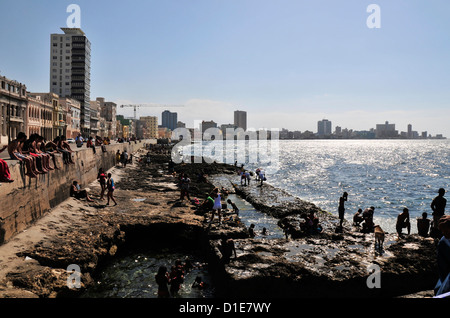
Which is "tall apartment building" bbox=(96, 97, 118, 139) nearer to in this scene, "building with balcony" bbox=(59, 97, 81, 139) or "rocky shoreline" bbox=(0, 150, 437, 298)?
"building with balcony" bbox=(59, 97, 81, 139)

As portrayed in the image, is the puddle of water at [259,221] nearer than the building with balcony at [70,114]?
Yes

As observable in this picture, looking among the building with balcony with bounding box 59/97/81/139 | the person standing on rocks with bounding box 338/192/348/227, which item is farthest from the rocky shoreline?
→ the building with balcony with bounding box 59/97/81/139

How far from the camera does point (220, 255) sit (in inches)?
456

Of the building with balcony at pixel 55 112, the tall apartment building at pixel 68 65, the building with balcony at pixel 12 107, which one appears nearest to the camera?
the building with balcony at pixel 12 107

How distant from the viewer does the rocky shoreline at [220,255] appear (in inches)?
375

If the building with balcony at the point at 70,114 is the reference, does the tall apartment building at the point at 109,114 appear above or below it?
above

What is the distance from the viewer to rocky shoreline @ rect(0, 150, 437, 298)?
9523 millimetres

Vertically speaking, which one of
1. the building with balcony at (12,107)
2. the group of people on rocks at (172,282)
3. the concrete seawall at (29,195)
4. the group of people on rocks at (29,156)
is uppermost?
the building with balcony at (12,107)

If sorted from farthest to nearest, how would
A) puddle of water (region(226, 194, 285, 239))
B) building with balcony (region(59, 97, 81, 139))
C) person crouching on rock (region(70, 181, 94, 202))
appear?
1. building with balcony (region(59, 97, 81, 139))
2. person crouching on rock (region(70, 181, 94, 202))
3. puddle of water (region(226, 194, 285, 239))

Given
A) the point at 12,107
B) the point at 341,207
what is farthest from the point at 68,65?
the point at 341,207

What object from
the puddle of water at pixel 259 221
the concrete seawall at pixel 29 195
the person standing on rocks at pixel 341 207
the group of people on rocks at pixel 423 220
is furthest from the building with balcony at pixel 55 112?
the group of people on rocks at pixel 423 220

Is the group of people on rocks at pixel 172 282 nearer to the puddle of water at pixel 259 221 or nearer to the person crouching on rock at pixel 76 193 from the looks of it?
the puddle of water at pixel 259 221

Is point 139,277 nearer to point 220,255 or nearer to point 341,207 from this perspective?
point 220,255

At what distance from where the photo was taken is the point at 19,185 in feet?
36.0
